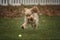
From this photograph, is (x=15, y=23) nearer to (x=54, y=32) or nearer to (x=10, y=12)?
(x=10, y=12)

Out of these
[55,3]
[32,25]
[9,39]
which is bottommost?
[9,39]

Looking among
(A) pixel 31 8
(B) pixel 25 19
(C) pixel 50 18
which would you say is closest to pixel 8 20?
(B) pixel 25 19

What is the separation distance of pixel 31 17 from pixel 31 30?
17 cm

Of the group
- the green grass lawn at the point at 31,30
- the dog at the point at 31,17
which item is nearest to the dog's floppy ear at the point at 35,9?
the dog at the point at 31,17

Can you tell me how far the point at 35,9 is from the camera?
1.94 meters

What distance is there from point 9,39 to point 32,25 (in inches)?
13.8

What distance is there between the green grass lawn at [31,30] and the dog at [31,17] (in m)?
0.05

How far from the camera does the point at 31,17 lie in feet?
6.30

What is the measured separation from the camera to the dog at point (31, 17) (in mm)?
1924

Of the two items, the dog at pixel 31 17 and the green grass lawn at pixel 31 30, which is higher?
the dog at pixel 31 17

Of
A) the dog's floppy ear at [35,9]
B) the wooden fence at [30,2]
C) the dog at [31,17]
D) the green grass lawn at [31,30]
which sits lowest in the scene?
the green grass lawn at [31,30]

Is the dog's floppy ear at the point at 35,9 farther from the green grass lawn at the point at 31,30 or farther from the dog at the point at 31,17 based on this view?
the green grass lawn at the point at 31,30

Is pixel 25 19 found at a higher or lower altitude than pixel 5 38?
higher

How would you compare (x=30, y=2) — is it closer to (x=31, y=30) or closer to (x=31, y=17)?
(x=31, y=17)
